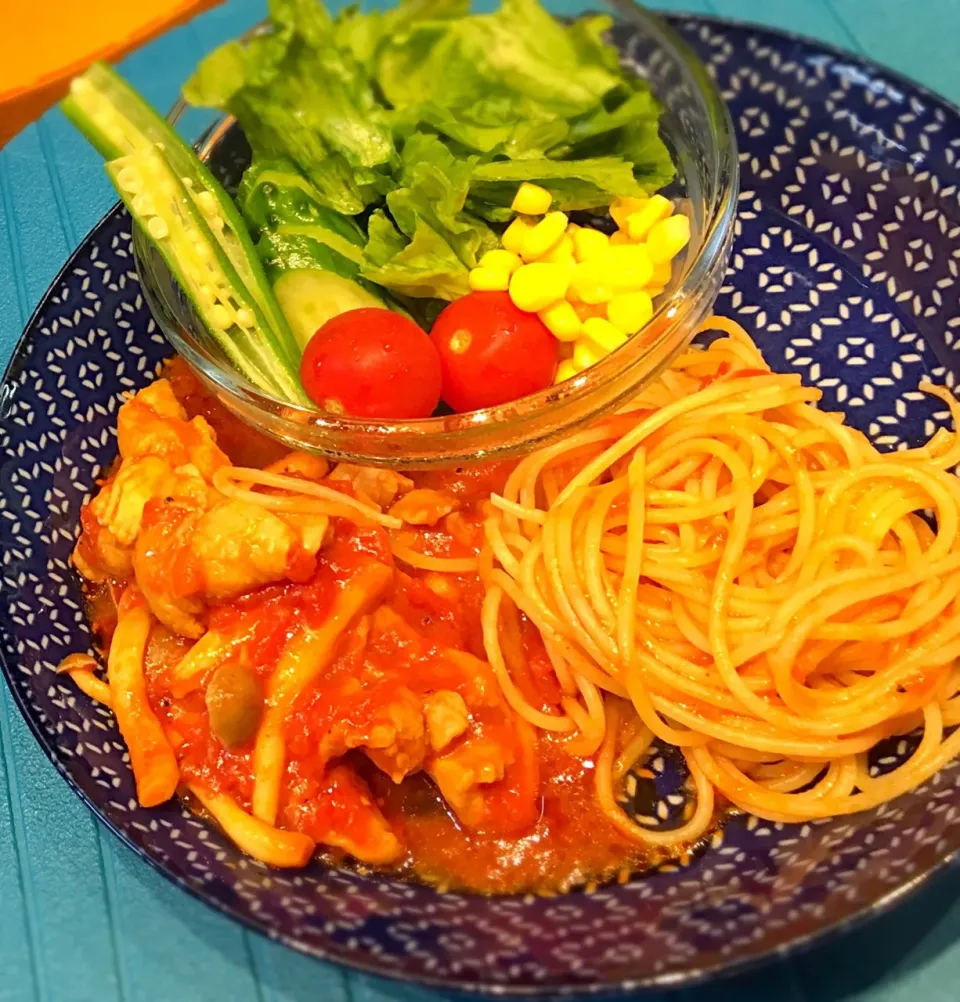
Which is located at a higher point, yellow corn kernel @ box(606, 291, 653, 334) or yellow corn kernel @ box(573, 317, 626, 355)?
yellow corn kernel @ box(606, 291, 653, 334)

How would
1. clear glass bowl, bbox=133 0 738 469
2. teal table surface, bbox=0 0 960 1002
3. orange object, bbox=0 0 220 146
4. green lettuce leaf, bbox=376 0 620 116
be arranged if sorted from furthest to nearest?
orange object, bbox=0 0 220 146 → green lettuce leaf, bbox=376 0 620 116 → clear glass bowl, bbox=133 0 738 469 → teal table surface, bbox=0 0 960 1002

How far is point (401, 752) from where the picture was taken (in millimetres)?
1960

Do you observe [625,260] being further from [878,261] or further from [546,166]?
[878,261]

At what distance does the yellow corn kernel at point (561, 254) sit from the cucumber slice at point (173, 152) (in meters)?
0.67

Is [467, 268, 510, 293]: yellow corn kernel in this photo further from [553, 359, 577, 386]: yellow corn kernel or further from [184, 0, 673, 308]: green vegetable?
[553, 359, 577, 386]: yellow corn kernel

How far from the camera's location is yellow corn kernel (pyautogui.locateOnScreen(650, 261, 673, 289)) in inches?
95.3

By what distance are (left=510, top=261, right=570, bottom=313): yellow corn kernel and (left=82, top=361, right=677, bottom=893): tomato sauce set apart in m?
0.66

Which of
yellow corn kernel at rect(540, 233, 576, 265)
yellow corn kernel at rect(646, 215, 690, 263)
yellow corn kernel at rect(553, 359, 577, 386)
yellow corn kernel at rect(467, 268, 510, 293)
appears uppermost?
yellow corn kernel at rect(646, 215, 690, 263)

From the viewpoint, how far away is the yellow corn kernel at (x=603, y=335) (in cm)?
234

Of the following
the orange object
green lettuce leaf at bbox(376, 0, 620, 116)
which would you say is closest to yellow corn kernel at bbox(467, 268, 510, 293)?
green lettuce leaf at bbox(376, 0, 620, 116)

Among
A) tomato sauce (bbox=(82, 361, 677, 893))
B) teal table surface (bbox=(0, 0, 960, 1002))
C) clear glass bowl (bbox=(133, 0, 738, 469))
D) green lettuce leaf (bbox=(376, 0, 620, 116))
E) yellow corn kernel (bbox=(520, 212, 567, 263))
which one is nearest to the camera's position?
teal table surface (bbox=(0, 0, 960, 1002))

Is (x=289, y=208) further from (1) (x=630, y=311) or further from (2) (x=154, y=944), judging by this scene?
(2) (x=154, y=944)

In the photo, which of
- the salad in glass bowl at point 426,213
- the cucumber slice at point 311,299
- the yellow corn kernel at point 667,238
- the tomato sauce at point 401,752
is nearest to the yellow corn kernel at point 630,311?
the salad in glass bowl at point 426,213

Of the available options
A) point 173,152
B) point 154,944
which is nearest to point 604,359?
point 173,152
